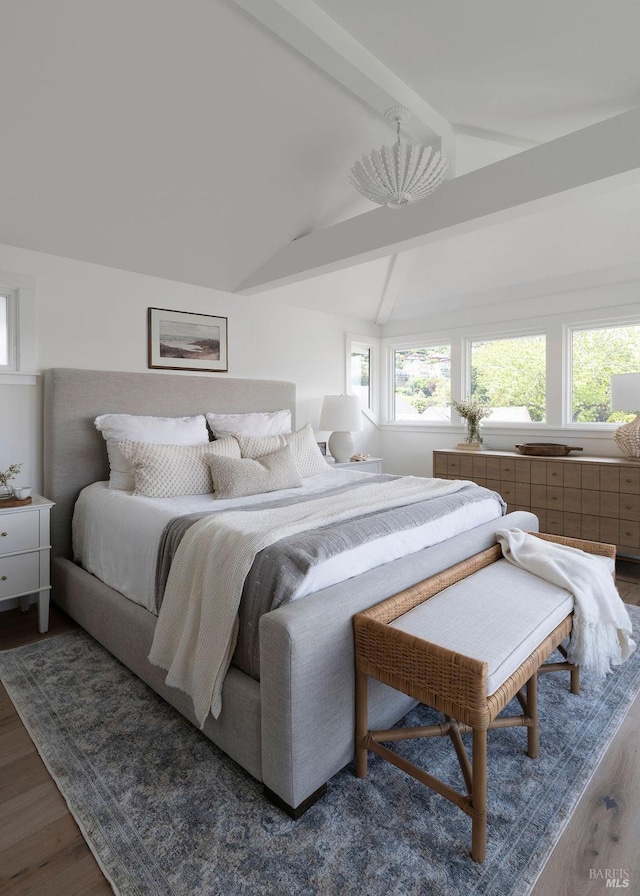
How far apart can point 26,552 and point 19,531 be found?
12cm

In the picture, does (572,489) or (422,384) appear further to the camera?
(422,384)

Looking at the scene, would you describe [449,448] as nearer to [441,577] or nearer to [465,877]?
[441,577]

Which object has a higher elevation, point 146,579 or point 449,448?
point 449,448

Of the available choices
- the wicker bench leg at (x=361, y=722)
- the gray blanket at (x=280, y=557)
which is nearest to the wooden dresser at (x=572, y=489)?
the gray blanket at (x=280, y=557)

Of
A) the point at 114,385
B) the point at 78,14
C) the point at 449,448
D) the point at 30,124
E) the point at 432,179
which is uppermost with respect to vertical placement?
the point at 78,14

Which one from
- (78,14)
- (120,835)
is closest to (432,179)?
(78,14)

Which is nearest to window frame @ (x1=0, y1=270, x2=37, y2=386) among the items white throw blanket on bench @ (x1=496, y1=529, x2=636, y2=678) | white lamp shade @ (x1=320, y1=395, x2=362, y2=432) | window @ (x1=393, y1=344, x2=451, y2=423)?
white lamp shade @ (x1=320, y1=395, x2=362, y2=432)

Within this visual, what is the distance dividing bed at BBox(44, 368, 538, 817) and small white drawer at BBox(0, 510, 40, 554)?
295mm

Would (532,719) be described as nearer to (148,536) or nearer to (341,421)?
(148,536)

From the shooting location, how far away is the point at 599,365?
405 cm

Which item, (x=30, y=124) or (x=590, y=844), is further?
(x=30, y=124)

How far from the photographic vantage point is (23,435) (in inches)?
117

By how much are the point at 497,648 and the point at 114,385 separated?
2823 millimetres

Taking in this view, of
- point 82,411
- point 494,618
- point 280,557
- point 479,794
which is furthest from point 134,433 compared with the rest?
point 479,794
